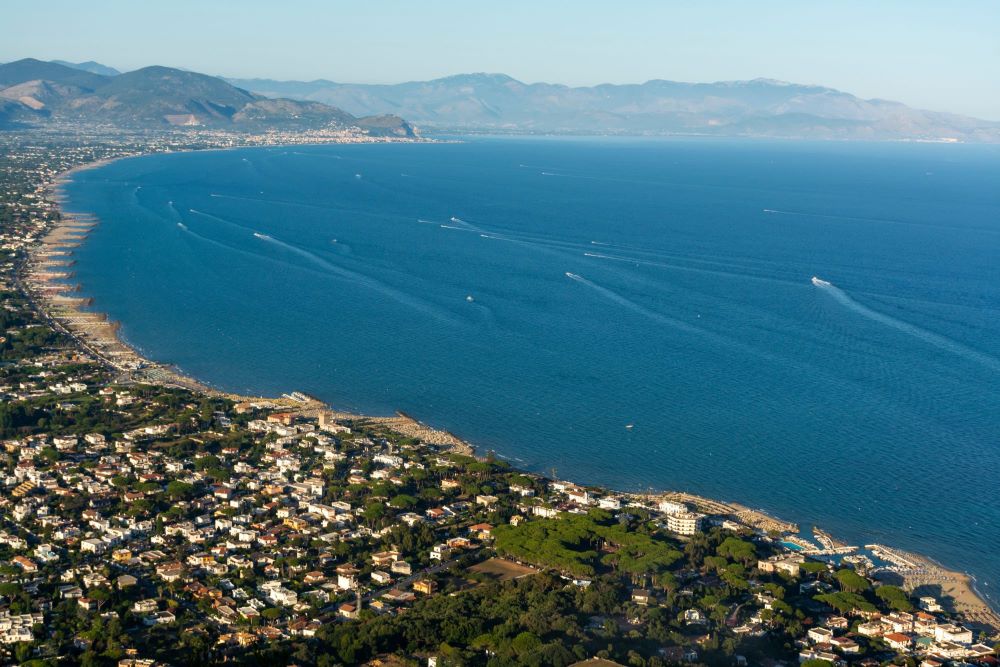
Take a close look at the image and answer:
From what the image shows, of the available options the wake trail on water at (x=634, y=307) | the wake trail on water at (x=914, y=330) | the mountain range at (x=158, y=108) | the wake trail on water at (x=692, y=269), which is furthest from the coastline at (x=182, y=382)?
the mountain range at (x=158, y=108)

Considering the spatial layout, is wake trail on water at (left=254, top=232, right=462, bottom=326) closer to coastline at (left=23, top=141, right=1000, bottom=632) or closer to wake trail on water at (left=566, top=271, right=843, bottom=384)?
wake trail on water at (left=566, top=271, right=843, bottom=384)

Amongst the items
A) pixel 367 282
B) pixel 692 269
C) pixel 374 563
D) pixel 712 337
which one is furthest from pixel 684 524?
pixel 692 269

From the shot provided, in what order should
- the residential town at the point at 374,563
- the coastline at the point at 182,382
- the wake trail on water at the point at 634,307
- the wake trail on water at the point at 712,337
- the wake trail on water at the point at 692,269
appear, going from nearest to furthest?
the residential town at the point at 374,563 < the coastline at the point at 182,382 < the wake trail on water at the point at 712,337 < the wake trail on water at the point at 634,307 < the wake trail on water at the point at 692,269

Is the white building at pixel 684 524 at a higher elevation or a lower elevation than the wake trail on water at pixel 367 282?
lower

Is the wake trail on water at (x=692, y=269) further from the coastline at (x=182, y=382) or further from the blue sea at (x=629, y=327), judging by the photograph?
the coastline at (x=182, y=382)

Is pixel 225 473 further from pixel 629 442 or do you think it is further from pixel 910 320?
pixel 910 320

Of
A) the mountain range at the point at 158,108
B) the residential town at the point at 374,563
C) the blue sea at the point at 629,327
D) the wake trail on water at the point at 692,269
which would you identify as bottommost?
the residential town at the point at 374,563

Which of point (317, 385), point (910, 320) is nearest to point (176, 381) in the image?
point (317, 385)

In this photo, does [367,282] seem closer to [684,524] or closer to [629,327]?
[629,327]
